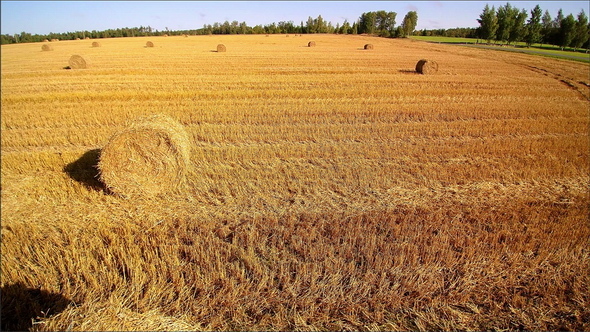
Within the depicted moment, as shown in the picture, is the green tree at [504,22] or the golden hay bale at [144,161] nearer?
the golden hay bale at [144,161]

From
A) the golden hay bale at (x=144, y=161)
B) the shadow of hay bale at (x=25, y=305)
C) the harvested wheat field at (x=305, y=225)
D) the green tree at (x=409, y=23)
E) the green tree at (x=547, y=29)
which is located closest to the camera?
the shadow of hay bale at (x=25, y=305)

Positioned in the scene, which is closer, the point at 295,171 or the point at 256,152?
the point at 295,171

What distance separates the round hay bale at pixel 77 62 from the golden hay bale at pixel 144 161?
1671cm

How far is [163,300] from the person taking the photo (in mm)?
3434

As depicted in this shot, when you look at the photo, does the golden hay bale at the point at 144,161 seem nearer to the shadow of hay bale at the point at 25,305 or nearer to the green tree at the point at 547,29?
the shadow of hay bale at the point at 25,305

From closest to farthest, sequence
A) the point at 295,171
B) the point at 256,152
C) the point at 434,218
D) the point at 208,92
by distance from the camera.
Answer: the point at 434,218
the point at 295,171
the point at 256,152
the point at 208,92

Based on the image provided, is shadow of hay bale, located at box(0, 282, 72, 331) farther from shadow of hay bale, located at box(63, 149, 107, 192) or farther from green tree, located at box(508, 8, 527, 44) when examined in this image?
green tree, located at box(508, 8, 527, 44)

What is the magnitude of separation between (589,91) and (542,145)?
11.1 metres

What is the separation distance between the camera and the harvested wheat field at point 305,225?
3379 millimetres

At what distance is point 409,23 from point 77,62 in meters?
74.1

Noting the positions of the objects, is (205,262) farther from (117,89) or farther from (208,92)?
(117,89)

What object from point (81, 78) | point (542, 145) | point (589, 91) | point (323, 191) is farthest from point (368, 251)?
point (589, 91)

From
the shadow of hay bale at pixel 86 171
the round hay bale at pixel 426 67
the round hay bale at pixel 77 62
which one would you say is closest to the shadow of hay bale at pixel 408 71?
the round hay bale at pixel 426 67

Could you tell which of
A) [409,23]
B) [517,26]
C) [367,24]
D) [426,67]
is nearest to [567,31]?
[517,26]
